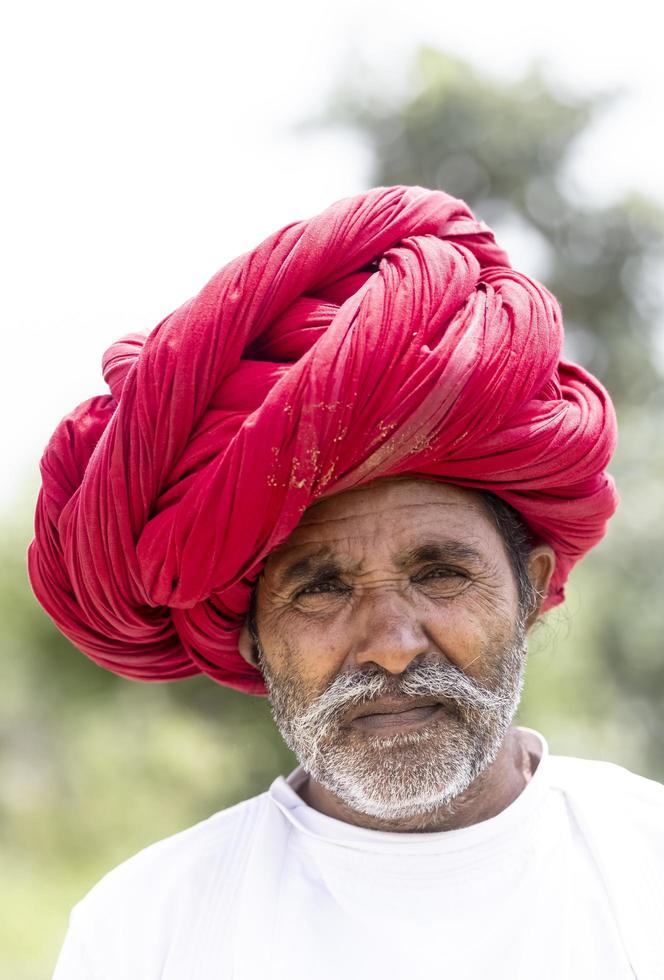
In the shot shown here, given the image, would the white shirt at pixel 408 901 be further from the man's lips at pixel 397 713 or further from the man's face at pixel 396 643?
the man's lips at pixel 397 713

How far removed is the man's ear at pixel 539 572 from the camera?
7.96 ft

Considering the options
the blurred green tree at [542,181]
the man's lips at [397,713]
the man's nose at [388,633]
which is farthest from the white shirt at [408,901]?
the blurred green tree at [542,181]

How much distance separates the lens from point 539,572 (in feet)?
8.13

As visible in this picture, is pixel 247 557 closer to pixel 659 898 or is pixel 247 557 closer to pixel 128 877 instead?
pixel 128 877

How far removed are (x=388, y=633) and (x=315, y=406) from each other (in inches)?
17.0

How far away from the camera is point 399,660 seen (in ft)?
6.61

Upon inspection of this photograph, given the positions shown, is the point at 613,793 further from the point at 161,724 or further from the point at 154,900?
the point at 161,724

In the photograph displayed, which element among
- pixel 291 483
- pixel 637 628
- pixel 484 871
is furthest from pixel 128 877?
pixel 637 628

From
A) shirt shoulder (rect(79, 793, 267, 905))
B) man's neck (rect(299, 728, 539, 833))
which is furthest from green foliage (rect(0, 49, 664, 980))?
man's neck (rect(299, 728, 539, 833))

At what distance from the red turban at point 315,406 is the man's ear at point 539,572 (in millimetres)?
174

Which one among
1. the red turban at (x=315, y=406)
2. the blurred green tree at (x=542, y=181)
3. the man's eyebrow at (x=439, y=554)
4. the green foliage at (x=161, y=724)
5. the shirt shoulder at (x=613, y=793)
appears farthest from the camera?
the blurred green tree at (x=542, y=181)

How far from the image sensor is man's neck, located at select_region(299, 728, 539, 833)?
2174 mm

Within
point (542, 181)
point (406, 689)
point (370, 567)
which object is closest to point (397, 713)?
point (406, 689)

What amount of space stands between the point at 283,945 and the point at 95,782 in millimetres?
7614
